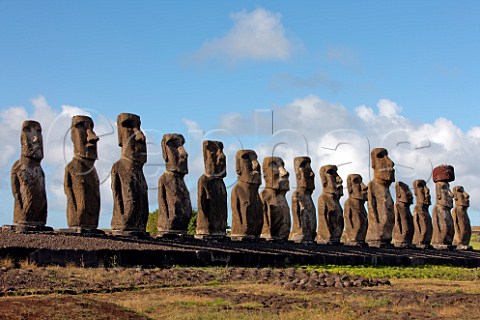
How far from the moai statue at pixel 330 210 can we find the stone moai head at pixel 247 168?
4.59 meters

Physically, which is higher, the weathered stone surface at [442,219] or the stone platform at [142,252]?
the weathered stone surface at [442,219]

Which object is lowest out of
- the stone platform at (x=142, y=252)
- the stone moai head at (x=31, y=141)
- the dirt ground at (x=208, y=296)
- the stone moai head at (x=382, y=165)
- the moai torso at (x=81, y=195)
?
the dirt ground at (x=208, y=296)

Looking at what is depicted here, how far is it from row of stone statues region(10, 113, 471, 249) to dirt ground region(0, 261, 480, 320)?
4.03 meters

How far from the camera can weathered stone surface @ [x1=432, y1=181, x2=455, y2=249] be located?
32.5 metres

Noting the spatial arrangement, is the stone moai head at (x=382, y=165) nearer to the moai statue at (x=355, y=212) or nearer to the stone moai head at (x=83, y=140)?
the moai statue at (x=355, y=212)

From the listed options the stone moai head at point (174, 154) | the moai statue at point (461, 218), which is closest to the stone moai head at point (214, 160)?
the stone moai head at point (174, 154)

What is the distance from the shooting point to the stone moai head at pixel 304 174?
1014 inches

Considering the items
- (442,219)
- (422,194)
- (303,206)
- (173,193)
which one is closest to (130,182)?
(173,193)

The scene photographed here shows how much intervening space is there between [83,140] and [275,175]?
8.66 m

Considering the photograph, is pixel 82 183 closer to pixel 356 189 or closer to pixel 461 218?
pixel 356 189

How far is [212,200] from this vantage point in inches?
824

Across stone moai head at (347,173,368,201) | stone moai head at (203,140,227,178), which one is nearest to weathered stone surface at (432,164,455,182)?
stone moai head at (347,173,368,201)

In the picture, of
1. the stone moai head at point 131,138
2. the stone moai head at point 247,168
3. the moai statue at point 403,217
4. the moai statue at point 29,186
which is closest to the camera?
the moai statue at point 29,186

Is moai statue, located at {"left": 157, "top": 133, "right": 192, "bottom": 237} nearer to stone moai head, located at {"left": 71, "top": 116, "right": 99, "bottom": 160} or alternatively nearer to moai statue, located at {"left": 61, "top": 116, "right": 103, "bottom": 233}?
moai statue, located at {"left": 61, "top": 116, "right": 103, "bottom": 233}
